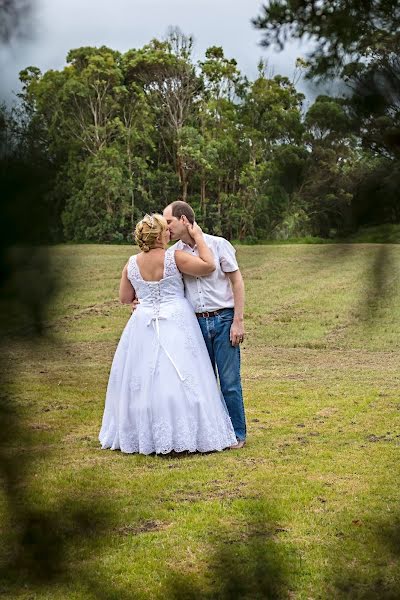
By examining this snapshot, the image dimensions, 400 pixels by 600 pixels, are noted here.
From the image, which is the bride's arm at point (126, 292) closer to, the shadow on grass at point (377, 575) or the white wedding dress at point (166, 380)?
the white wedding dress at point (166, 380)

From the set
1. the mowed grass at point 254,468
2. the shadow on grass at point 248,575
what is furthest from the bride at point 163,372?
the shadow on grass at point 248,575

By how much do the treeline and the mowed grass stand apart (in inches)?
1.6

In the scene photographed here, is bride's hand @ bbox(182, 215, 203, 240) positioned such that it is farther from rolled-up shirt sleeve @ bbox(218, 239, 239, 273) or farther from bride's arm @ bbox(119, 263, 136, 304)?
bride's arm @ bbox(119, 263, 136, 304)

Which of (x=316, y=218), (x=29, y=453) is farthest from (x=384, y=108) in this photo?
(x=29, y=453)

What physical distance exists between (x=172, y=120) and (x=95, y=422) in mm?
5103

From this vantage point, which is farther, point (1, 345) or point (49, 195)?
point (1, 345)

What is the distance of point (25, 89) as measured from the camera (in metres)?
0.72

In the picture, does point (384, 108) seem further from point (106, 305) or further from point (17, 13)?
point (106, 305)

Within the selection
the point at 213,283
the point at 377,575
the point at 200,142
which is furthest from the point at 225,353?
the point at 200,142

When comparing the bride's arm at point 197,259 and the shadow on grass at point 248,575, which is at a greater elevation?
the bride's arm at point 197,259

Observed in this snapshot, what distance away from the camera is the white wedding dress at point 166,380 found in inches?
187

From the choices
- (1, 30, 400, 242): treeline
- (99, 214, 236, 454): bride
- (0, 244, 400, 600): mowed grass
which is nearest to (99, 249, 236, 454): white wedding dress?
(99, 214, 236, 454): bride

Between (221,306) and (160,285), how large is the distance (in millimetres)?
322

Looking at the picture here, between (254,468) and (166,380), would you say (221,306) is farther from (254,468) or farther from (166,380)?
→ (254,468)
